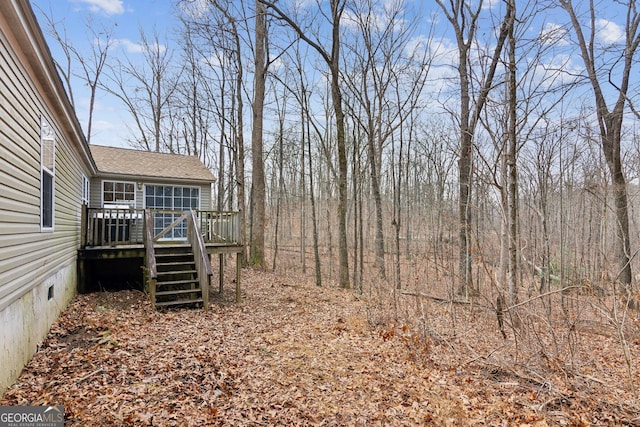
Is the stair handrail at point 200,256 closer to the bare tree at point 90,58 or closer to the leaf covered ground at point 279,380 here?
the leaf covered ground at point 279,380

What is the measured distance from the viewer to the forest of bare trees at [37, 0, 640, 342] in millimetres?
7086

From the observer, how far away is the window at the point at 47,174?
468cm

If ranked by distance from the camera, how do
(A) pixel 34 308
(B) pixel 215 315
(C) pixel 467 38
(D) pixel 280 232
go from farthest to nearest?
(D) pixel 280 232 < (C) pixel 467 38 < (B) pixel 215 315 < (A) pixel 34 308

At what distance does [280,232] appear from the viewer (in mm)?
28469

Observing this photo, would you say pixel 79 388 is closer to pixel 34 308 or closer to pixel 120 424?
pixel 120 424

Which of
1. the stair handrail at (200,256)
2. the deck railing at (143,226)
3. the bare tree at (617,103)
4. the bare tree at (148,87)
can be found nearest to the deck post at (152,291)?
the stair handrail at (200,256)

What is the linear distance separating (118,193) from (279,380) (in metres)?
9.85

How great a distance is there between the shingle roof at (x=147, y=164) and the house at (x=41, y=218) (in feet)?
3.71

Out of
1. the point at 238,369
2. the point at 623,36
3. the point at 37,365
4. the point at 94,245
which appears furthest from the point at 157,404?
the point at 623,36

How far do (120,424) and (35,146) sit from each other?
11.9ft

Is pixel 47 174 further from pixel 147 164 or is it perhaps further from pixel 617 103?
pixel 617 103

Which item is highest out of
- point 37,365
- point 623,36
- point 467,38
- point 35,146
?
point 467,38

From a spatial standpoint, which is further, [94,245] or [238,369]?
[94,245]

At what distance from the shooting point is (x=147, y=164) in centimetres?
1221
